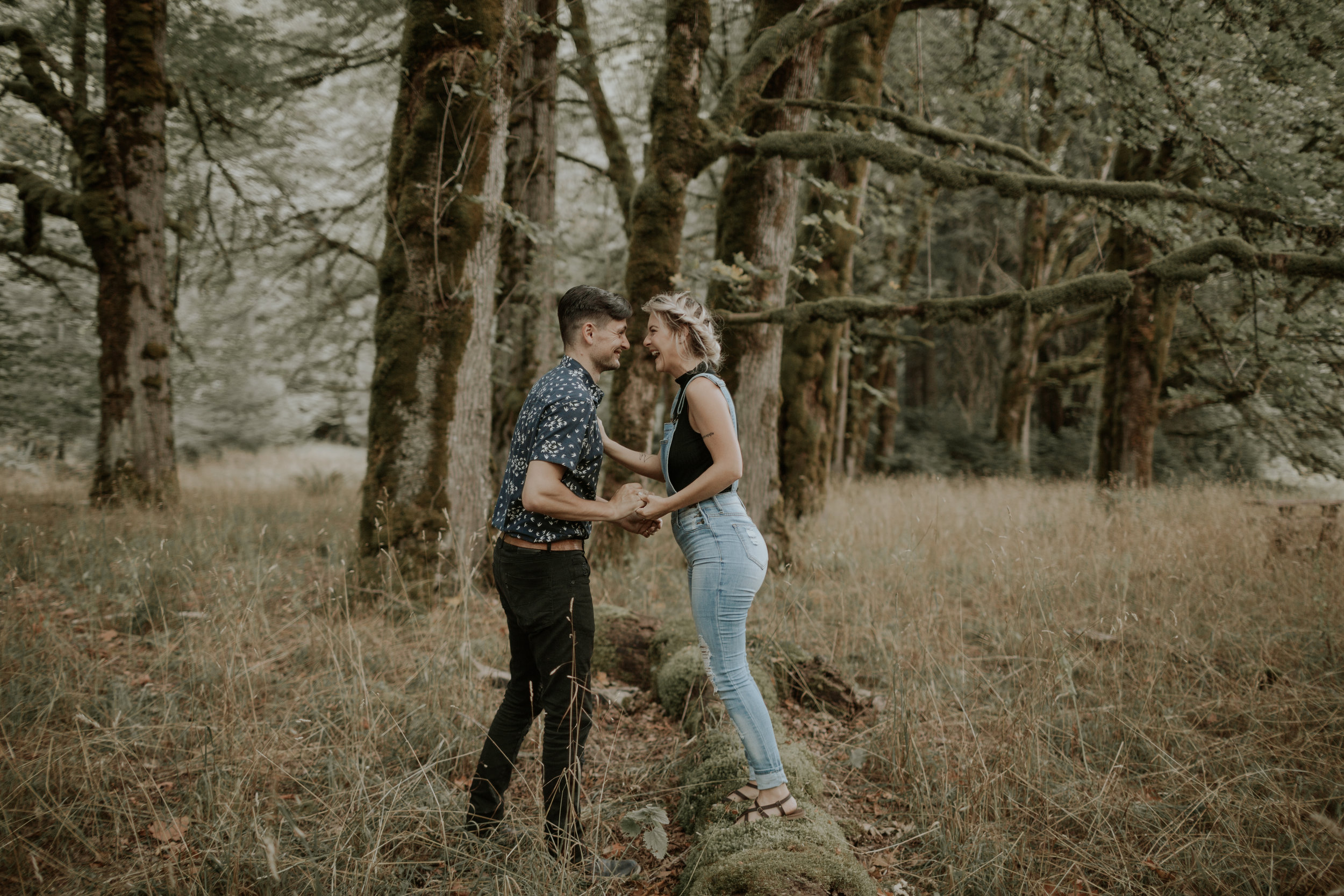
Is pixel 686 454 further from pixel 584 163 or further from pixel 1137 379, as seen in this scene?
pixel 1137 379

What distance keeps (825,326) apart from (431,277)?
4776 mm

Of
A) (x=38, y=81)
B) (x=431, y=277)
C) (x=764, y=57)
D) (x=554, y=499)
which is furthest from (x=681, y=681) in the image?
(x=38, y=81)

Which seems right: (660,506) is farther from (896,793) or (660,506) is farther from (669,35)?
(669,35)

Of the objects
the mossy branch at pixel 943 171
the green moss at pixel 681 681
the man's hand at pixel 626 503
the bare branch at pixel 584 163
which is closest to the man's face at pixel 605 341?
the man's hand at pixel 626 503

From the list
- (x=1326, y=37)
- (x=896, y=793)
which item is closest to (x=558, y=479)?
(x=896, y=793)

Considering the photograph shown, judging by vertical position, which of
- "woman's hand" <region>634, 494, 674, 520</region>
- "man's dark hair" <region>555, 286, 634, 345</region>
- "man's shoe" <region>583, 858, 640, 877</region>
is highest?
"man's dark hair" <region>555, 286, 634, 345</region>

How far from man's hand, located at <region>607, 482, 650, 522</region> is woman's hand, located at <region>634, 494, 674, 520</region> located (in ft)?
0.08

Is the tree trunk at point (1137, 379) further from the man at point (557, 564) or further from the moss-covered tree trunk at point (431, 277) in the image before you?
the man at point (557, 564)

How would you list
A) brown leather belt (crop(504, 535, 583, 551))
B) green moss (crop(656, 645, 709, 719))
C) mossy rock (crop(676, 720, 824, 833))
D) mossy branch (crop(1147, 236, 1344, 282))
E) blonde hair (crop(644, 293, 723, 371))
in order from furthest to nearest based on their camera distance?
mossy branch (crop(1147, 236, 1344, 282)) → green moss (crop(656, 645, 709, 719)) → mossy rock (crop(676, 720, 824, 833)) → blonde hair (crop(644, 293, 723, 371)) → brown leather belt (crop(504, 535, 583, 551))

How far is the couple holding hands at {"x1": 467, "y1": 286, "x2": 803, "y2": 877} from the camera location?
98.7 inches

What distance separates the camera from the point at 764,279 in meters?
6.92

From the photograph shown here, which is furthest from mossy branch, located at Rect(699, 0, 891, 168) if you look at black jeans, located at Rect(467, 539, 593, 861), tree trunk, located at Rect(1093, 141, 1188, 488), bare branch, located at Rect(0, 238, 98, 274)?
bare branch, located at Rect(0, 238, 98, 274)

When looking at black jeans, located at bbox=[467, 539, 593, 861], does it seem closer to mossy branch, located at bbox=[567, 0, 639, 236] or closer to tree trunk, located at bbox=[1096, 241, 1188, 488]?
mossy branch, located at bbox=[567, 0, 639, 236]

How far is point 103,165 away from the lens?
780cm
